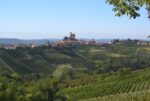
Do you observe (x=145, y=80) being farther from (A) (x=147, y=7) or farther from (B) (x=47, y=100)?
(A) (x=147, y=7)

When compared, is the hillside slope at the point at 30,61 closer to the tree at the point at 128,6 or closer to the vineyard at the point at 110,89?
the vineyard at the point at 110,89

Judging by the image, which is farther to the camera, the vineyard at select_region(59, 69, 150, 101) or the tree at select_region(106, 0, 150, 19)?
the vineyard at select_region(59, 69, 150, 101)

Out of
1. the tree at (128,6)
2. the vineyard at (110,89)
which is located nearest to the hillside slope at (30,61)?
the vineyard at (110,89)

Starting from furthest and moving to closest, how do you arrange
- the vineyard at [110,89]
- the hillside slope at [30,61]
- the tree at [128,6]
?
the hillside slope at [30,61]
the vineyard at [110,89]
the tree at [128,6]

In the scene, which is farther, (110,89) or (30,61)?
(30,61)

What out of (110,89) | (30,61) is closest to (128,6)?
(110,89)

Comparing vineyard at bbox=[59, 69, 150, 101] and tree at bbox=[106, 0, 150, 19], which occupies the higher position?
tree at bbox=[106, 0, 150, 19]

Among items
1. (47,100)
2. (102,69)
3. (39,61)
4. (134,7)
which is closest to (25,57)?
(39,61)

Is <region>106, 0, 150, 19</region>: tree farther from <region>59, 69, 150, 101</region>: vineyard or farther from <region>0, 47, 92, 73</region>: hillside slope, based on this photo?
<region>0, 47, 92, 73</region>: hillside slope

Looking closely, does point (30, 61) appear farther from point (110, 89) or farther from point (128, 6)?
point (128, 6)

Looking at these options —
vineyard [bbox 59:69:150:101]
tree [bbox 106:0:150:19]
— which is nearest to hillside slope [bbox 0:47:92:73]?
vineyard [bbox 59:69:150:101]

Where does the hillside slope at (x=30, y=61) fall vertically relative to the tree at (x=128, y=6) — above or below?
below

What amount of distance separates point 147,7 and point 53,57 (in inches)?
7431

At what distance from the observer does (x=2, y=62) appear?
158 meters
